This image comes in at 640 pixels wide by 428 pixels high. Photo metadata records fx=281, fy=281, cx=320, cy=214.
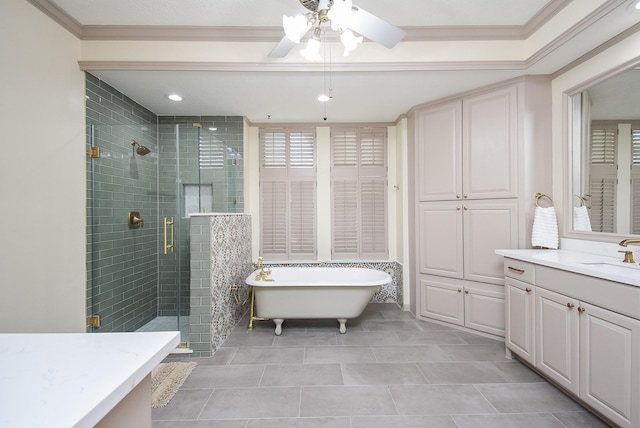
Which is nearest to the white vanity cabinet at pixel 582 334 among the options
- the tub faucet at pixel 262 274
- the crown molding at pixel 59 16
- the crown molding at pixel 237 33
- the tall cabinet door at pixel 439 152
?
the tall cabinet door at pixel 439 152

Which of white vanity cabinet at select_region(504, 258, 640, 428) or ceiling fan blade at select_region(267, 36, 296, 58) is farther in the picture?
ceiling fan blade at select_region(267, 36, 296, 58)

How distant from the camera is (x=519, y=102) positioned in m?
2.60

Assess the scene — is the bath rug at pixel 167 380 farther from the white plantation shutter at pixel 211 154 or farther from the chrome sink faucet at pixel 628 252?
the chrome sink faucet at pixel 628 252

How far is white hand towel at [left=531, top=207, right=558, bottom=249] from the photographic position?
7.93 feet

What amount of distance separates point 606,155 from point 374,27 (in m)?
A: 2.03

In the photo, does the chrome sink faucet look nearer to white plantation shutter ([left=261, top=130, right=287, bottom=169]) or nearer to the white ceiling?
the white ceiling

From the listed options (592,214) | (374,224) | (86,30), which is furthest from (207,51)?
(592,214)

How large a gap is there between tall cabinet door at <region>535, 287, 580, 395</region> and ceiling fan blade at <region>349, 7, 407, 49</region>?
197 centimetres

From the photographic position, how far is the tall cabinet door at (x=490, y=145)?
264 cm

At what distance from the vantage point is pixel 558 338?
1.88 m

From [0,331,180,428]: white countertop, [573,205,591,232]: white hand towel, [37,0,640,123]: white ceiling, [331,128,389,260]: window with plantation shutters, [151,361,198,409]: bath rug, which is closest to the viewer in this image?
[0,331,180,428]: white countertop

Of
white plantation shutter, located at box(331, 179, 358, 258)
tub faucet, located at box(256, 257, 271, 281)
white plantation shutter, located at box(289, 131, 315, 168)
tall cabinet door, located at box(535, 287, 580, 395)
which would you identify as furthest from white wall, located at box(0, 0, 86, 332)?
tall cabinet door, located at box(535, 287, 580, 395)

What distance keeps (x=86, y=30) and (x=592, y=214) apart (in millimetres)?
4335

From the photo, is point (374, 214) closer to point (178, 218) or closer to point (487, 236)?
point (487, 236)
